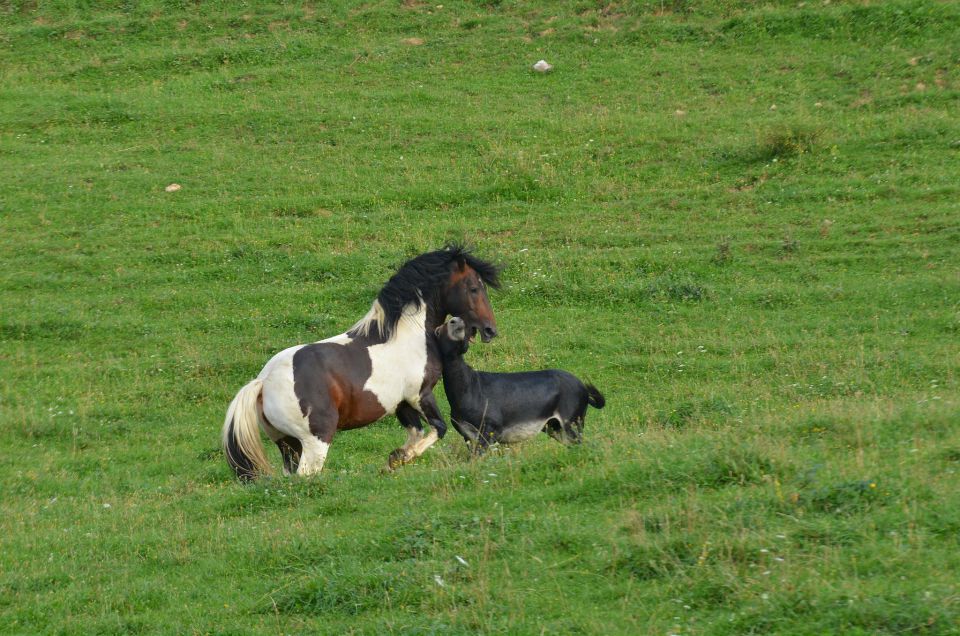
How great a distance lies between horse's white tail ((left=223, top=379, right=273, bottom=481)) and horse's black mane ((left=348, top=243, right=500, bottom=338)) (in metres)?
1.46

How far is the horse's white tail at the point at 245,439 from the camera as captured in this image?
11188 millimetres

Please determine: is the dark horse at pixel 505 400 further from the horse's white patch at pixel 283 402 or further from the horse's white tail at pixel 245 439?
the horse's white tail at pixel 245 439

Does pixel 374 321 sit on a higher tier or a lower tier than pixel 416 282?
lower

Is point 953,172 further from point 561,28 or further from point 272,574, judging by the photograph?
point 272,574

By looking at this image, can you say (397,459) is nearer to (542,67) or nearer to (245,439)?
(245,439)

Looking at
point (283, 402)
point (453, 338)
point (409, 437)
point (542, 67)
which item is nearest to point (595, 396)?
point (453, 338)

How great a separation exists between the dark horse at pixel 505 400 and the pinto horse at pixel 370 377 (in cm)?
21

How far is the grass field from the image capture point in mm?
7367

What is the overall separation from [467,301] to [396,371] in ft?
3.94

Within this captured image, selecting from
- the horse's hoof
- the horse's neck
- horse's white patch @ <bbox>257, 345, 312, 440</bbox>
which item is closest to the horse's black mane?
the horse's neck

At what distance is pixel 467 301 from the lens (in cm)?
1232

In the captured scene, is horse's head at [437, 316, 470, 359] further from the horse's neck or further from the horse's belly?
the horse's belly

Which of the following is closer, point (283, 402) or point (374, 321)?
point (283, 402)

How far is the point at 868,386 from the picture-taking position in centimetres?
1388
